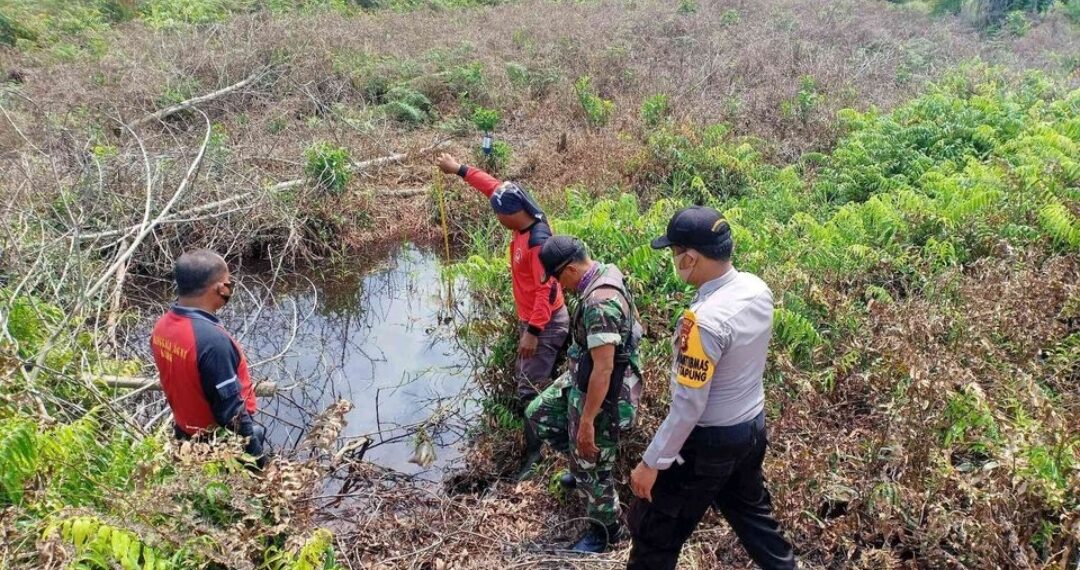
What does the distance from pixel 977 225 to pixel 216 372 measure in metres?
5.95

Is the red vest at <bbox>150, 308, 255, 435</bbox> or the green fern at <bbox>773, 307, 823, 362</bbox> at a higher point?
the red vest at <bbox>150, 308, 255, 435</bbox>

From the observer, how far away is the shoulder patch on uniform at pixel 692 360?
2518 millimetres

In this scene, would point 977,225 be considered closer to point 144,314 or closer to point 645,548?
point 645,548

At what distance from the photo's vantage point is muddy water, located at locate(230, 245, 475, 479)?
5.46 meters

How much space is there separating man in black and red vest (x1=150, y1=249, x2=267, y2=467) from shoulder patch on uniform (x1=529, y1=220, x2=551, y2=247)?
183 cm

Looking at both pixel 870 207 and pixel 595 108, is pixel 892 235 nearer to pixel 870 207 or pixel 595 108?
pixel 870 207

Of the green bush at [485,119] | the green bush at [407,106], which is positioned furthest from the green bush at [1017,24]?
the green bush at [407,106]

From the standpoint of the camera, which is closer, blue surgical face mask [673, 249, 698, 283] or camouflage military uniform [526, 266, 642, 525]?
blue surgical face mask [673, 249, 698, 283]

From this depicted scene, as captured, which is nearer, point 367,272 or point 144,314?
point 144,314

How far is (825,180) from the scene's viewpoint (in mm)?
8594

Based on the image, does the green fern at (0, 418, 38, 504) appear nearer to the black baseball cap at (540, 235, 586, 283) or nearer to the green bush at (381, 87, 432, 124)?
the black baseball cap at (540, 235, 586, 283)

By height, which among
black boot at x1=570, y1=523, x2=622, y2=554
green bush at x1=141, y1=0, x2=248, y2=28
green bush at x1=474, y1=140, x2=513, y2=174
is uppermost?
green bush at x1=141, y1=0, x2=248, y2=28

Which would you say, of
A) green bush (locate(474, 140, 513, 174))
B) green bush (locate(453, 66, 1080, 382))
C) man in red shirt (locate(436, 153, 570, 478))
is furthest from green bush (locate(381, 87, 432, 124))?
man in red shirt (locate(436, 153, 570, 478))

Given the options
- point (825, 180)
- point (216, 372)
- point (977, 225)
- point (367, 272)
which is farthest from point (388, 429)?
point (825, 180)
